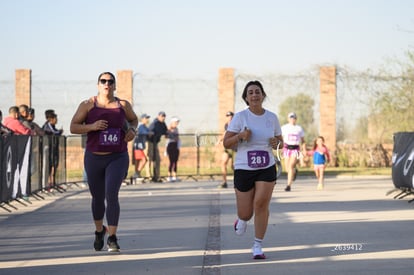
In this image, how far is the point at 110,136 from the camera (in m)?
11.9

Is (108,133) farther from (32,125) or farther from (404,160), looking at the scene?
(32,125)

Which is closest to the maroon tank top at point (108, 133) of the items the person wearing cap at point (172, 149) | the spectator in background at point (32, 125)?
the spectator in background at point (32, 125)

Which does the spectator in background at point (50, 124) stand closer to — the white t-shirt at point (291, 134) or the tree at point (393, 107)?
the white t-shirt at point (291, 134)

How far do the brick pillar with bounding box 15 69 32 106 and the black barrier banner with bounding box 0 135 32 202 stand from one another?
19.2 metres

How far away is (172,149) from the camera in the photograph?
3028cm

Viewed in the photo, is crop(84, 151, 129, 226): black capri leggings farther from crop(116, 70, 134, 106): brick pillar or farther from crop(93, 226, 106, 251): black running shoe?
crop(116, 70, 134, 106): brick pillar

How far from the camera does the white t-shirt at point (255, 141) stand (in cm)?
1126

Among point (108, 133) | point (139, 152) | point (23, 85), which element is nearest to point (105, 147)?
point (108, 133)

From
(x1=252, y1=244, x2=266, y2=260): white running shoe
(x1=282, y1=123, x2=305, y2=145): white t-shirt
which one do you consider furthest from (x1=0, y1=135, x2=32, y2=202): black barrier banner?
(x1=252, y1=244, x2=266, y2=260): white running shoe

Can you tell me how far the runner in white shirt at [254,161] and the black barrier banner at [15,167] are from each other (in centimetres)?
665

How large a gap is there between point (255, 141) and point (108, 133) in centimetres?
172

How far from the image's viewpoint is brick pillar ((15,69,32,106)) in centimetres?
3906

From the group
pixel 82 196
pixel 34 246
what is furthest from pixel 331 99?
pixel 34 246

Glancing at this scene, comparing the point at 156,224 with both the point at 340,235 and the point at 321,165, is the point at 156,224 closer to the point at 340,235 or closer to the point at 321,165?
the point at 340,235
